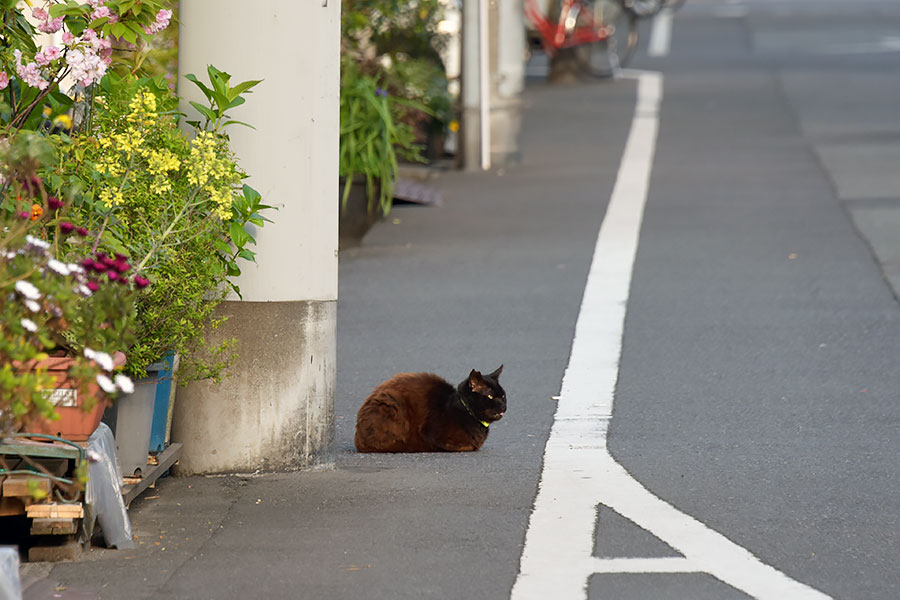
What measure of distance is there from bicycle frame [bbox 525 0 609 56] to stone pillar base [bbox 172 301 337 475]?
18.7 m

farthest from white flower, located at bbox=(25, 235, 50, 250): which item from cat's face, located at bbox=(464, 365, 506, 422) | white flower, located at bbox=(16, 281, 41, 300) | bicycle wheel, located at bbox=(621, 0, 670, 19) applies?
bicycle wheel, located at bbox=(621, 0, 670, 19)

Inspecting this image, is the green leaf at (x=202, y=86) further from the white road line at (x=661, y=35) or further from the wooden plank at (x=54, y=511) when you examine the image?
the white road line at (x=661, y=35)

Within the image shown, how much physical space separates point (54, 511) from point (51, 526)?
0.17 feet

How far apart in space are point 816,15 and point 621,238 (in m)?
27.8

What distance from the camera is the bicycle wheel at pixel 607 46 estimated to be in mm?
25250

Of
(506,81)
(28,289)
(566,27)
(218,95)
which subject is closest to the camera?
(28,289)

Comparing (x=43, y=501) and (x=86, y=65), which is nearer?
(x=43, y=501)

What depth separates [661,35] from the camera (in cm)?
3366

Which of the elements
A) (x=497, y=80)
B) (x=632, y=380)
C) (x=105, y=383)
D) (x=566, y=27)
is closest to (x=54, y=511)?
(x=105, y=383)

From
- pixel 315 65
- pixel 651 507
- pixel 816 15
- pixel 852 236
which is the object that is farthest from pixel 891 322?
pixel 816 15

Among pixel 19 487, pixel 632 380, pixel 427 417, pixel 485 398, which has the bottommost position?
pixel 632 380

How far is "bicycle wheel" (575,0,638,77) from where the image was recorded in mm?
25250

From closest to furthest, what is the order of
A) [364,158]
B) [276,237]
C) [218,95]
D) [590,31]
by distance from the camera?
[218,95] → [276,237] → [364,158] → [590,31]

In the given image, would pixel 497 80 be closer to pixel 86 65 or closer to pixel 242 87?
pixel 242 87
